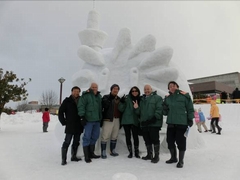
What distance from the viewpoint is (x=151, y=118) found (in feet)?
12.5

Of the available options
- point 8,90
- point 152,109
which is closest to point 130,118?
point 152,109

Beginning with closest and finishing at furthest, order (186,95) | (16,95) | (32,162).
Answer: (186,95), (32,162), (16,95)

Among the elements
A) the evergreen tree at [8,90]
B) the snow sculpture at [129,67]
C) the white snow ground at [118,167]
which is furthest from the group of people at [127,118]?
the evergreen tree at [8,90]

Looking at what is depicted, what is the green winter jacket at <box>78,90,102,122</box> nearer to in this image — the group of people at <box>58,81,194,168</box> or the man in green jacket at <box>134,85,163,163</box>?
the group of people at <box>58,81,194,168</box>

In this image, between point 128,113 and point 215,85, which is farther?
point 215,85

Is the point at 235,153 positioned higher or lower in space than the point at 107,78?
lower

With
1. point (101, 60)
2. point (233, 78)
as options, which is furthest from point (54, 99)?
point (101, 60)

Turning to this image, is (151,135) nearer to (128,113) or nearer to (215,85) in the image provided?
(128,113)

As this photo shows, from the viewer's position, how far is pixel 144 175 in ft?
10.5

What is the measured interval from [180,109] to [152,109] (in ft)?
1.64

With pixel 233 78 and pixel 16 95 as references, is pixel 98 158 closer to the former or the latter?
pixel 16 95

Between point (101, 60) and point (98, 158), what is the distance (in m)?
2.32

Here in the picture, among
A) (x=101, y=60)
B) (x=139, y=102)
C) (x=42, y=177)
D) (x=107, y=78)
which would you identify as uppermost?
(x=101, y=60)

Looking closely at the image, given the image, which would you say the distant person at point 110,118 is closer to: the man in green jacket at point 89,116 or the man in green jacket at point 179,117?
the man in green jacket at point 89,116
